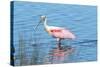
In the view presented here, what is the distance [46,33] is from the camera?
2.32 metres

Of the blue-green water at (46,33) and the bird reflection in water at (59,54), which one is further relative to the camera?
the bird reflection in water at (59,54)

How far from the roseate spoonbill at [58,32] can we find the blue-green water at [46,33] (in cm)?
3

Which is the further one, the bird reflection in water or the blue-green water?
the bird reflection in water

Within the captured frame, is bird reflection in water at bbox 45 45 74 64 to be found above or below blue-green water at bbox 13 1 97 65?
below

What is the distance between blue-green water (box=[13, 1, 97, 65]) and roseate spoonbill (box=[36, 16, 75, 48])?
0.03 metres

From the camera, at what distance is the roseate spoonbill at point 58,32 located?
2.31 metres

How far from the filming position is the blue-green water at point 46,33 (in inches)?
88.0

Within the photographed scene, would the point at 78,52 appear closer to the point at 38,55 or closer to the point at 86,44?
the point at 86,44

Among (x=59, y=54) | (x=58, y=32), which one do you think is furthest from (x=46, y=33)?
(x=59, y=54)

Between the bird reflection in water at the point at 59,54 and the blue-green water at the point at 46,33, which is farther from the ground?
the blue-green water at the point at 46,33

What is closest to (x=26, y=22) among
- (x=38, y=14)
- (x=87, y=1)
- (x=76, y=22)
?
(x=38, y=14)

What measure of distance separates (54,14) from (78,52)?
0.43 m

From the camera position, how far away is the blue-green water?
2.23 m

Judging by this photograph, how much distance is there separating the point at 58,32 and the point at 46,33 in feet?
0.41
